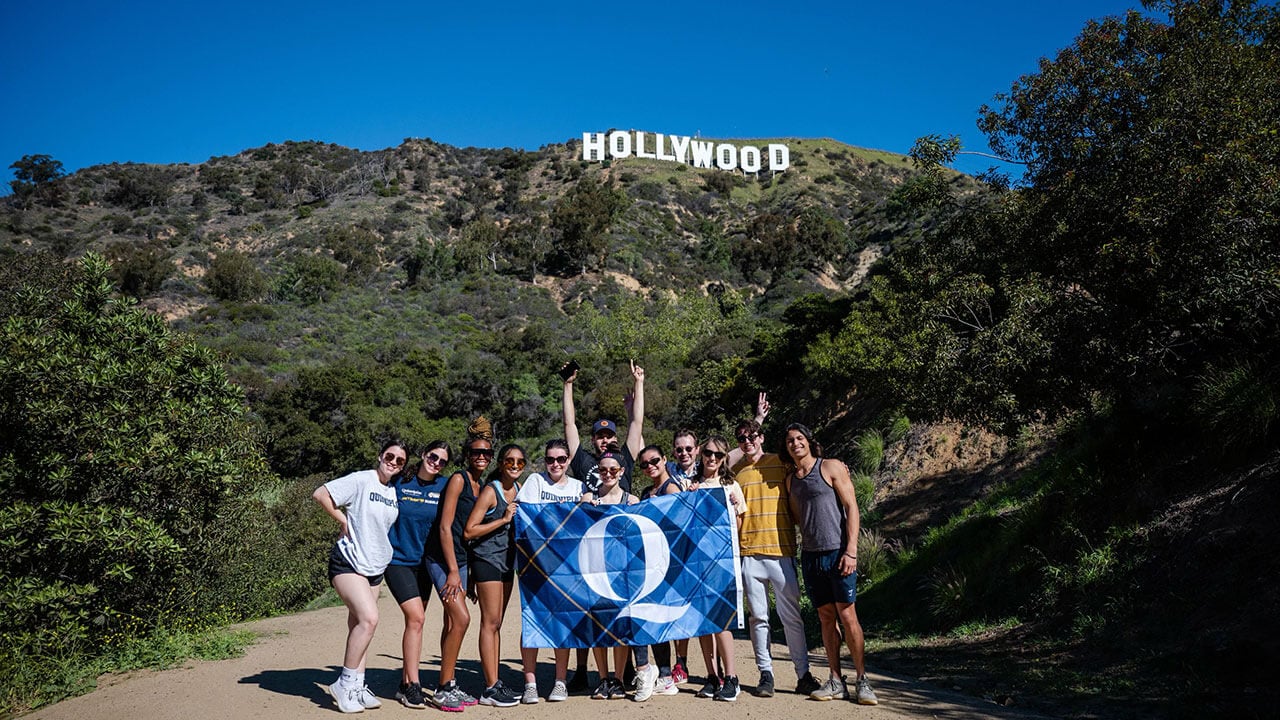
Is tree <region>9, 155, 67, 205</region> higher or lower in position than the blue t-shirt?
higher

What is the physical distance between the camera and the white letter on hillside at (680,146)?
347ft

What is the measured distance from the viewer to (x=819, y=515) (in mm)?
5945

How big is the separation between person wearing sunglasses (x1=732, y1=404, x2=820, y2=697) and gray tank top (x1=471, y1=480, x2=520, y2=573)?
1.68 metres

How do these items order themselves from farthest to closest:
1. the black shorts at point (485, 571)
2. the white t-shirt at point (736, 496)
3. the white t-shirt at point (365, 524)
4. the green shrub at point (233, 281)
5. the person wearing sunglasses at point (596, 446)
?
the green shrub at point (233, 281) → the person wearing sunglasses at point (596, 446) → the white t-shirt at point (736, 496) → the black shorts at point (485, 571) → the white t-shirt at point (365, 524)

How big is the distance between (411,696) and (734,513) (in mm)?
2547

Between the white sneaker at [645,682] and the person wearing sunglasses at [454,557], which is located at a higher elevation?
Answer: the person wearing sunglasses at [454,557]

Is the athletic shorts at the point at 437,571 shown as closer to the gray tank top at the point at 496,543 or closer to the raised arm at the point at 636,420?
the gray tank top at the point at 496,543

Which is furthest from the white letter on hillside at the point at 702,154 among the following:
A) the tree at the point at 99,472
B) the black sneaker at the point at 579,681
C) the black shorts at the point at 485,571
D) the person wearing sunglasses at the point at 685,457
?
the black shorts at the point at 485,571

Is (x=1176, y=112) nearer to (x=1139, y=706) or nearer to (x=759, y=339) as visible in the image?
(x=1139, y=706)

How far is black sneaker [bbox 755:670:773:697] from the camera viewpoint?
6.06 m

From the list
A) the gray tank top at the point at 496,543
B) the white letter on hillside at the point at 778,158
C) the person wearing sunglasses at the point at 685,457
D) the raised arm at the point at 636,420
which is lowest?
the gray tank top at the point at 496,543

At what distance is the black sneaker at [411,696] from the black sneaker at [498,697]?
0.42 m

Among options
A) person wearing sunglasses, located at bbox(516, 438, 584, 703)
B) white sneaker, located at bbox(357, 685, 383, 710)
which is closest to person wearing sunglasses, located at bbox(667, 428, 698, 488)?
person wearing sunglasses, located at bbox(516, 438, 584, 703)

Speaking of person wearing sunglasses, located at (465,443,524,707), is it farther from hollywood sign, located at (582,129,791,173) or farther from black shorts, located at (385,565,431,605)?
hollywood sign, located at (582,129,791,173)
